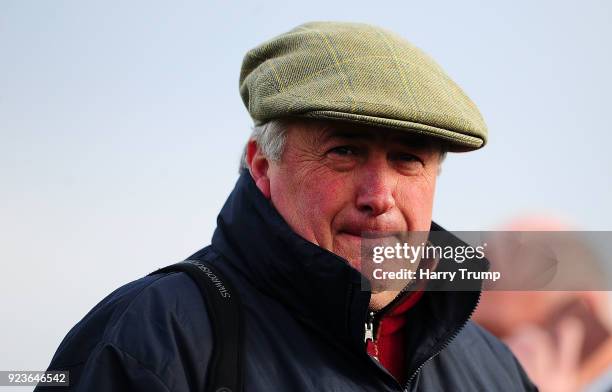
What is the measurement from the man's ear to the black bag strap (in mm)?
381

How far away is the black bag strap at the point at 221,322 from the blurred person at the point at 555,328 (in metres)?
2.42

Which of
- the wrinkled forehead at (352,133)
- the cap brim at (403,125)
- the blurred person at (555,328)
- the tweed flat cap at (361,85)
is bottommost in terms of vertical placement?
the blurred person at (555,328)

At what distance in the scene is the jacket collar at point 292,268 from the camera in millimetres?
2670

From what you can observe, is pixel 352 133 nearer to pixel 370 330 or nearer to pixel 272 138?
pixel 272 138

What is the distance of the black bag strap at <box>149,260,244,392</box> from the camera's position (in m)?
2.43

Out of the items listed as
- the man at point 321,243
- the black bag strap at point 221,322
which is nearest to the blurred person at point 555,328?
the man at point 321,243

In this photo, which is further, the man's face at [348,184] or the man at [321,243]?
the man's face at [348,184]

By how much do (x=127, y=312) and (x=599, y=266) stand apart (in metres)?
2.97

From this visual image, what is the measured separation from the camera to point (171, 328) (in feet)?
8.19

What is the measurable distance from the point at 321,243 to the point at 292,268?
16cm

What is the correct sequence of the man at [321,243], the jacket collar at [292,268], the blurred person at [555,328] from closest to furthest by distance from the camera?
1. the man at [321,243]
2. the jacket collar at [292,268]
3. the blurred person at [555,328]

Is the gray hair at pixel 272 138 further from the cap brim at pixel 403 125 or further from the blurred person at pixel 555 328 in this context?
the blurred person at pixel 555 328

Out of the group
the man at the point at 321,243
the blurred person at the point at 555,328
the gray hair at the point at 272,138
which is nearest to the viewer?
the man at the point at 321,243

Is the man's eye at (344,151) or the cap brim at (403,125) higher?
the cap brim at (403,125)
